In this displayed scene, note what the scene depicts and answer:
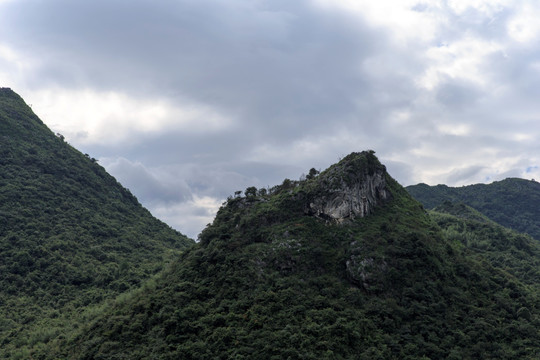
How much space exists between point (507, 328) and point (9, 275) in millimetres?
65576

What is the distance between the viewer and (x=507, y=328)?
137ft

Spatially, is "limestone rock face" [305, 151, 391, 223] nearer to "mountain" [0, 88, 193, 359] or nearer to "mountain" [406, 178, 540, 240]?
"mountain" [0, 88, 193, 359]

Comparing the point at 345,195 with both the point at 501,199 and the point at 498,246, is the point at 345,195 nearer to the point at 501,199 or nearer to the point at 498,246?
the point at 498,246

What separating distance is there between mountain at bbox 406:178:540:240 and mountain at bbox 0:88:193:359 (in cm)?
9789

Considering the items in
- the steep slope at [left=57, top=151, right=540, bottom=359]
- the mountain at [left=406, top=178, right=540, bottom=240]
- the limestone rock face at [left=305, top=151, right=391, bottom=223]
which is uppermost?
the mountain at [left=406, top=178, right=540, bottom=240]

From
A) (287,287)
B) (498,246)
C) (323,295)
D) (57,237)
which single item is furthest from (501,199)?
(57,237)

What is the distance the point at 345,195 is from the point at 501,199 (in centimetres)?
11693

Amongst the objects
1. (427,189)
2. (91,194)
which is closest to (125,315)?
(91,194)

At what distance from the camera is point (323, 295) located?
42.8 meters

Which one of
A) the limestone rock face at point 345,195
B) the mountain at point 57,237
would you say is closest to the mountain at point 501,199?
the limestone rock face at point 345,195

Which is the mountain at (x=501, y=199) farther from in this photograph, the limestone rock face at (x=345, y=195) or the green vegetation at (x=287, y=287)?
the limestone rock face at (x=345, y=195)

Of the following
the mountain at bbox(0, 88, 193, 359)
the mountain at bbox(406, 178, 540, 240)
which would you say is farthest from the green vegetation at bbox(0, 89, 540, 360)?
the mountain at bbox(406, 178, 540, 240)

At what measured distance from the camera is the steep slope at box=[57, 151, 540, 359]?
3744 centimetres

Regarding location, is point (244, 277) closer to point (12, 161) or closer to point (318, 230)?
point (318, 230)
